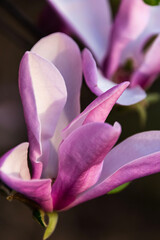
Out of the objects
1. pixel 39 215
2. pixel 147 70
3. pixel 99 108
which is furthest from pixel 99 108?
pixel 147 70

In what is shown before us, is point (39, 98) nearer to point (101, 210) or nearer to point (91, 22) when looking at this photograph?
point (91, 22)

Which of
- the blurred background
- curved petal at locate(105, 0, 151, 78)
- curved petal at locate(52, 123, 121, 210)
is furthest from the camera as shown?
the blurred background

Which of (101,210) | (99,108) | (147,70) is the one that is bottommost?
(101,210)

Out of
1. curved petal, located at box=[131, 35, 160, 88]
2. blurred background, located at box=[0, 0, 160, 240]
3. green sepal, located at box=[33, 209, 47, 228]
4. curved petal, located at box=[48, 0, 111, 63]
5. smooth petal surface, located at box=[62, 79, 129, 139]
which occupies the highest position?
smooth petal surface, located at box=[62, 79, 129, 139]

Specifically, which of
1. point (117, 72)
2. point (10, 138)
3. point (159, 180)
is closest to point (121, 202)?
point (159, 180)

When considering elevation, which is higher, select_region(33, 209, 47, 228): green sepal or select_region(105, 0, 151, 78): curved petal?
select_region(105, 0, 151, 78): curved petal

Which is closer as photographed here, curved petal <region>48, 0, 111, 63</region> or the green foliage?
the green foliage

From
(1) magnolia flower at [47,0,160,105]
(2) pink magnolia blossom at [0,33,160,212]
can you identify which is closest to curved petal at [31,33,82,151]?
(2) pink magnolia blossom at [0,33,160,212]

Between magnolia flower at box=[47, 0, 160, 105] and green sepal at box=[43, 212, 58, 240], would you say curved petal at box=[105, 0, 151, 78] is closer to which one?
magnolia flower at box=[47, 0, 160, 105]
